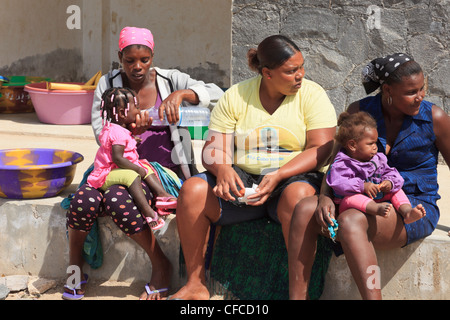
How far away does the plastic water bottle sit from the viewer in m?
3.77

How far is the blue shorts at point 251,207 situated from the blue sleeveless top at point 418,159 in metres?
0.40

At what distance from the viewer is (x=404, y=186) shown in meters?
3.18

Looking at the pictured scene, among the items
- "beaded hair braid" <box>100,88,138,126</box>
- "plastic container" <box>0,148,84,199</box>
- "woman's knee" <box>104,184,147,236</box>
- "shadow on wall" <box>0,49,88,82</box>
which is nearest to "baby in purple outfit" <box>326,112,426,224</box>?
"woman's knee" <box>104,184,147,236</box>

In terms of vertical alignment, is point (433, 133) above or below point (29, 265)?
above

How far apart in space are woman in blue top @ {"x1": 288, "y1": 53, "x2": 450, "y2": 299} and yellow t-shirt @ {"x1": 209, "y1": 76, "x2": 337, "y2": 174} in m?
0.21

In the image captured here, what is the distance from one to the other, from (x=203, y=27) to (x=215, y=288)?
5.82 meters

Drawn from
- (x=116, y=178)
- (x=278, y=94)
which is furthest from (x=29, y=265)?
(x=278, y=94)

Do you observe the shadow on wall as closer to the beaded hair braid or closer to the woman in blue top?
the beaded hair braid

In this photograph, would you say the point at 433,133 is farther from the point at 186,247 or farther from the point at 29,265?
the point at 29,265

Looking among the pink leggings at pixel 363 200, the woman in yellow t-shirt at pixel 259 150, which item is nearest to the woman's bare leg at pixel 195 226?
the woman in yellow t-shirt at pixel 259 150

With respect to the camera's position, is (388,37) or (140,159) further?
(388,37)

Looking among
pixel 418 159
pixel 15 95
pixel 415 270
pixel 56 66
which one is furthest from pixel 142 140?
pixel 56 66

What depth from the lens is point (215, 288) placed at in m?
3.46

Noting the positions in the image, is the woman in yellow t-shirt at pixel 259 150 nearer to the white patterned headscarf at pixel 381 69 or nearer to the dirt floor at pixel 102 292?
the white patterned headscarf at pixel 381 69
